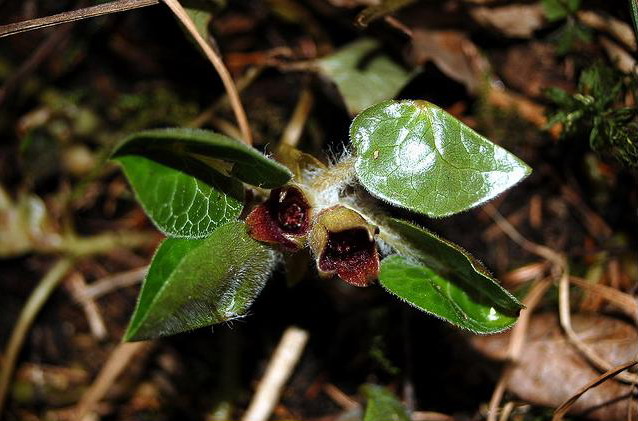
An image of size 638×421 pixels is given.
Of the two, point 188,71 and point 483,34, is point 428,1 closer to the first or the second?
point 483,34

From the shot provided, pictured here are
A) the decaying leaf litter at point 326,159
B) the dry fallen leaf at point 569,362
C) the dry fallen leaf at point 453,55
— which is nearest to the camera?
the dry fallen leaf at point 569,362

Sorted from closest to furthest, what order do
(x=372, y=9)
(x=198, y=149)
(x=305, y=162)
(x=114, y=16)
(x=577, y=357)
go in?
1. (x=198, y=149)
2. (x=305, y=162)
3. (x=372, y=9)
4. (x=577, y=357)
5. (x=114, y=16)

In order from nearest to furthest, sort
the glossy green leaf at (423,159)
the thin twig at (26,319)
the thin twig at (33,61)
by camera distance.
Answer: the glossy green leaf at (423,159)
the thin twig at (33,61)
the thin twig at (26,319)

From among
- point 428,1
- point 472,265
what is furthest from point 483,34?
point 472,265

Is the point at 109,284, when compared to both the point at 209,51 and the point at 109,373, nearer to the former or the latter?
the point at 109,373

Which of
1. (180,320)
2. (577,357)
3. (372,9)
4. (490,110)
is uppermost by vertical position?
(372,9)

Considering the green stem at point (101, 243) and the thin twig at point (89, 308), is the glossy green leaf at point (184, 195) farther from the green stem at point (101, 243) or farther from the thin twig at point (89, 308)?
the thin twig at point (89, 308)

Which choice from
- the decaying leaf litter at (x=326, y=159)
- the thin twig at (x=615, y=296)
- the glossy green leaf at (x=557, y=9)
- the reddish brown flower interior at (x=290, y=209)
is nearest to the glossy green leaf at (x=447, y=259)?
the reddish brown flower interior at (x=290, y=209)

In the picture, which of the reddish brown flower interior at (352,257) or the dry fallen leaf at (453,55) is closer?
the reddish brown flower interior at (352,257)
